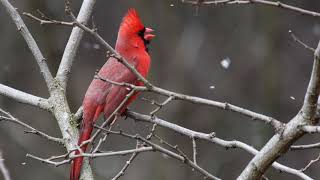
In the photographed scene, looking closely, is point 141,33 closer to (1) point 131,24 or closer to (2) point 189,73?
(1) point 131,24

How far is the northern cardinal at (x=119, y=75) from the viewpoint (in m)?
4.22

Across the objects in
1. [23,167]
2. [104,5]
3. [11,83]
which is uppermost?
[104,5]

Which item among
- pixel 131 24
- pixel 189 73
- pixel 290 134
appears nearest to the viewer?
pixel 290 134

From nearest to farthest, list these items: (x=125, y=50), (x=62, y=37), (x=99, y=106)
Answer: (x=99, y=106) < (x=125, y=50) < (x=62, y=37)

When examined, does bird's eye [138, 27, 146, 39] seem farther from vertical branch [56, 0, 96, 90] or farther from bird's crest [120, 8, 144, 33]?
vertical branch [56, 0, 96, 90]

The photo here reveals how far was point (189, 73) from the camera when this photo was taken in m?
9.12

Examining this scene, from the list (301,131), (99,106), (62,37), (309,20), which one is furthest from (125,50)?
(309,20)

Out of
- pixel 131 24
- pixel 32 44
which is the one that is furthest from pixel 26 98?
pixel 131 24

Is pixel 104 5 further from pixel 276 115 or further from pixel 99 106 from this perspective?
pixel 99 106

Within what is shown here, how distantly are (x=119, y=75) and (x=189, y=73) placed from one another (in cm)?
451

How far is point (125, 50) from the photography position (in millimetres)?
4938

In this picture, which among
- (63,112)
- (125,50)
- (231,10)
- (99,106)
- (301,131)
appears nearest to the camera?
(301,131)

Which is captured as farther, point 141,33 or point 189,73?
point 189,73

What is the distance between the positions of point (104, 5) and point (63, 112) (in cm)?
547
